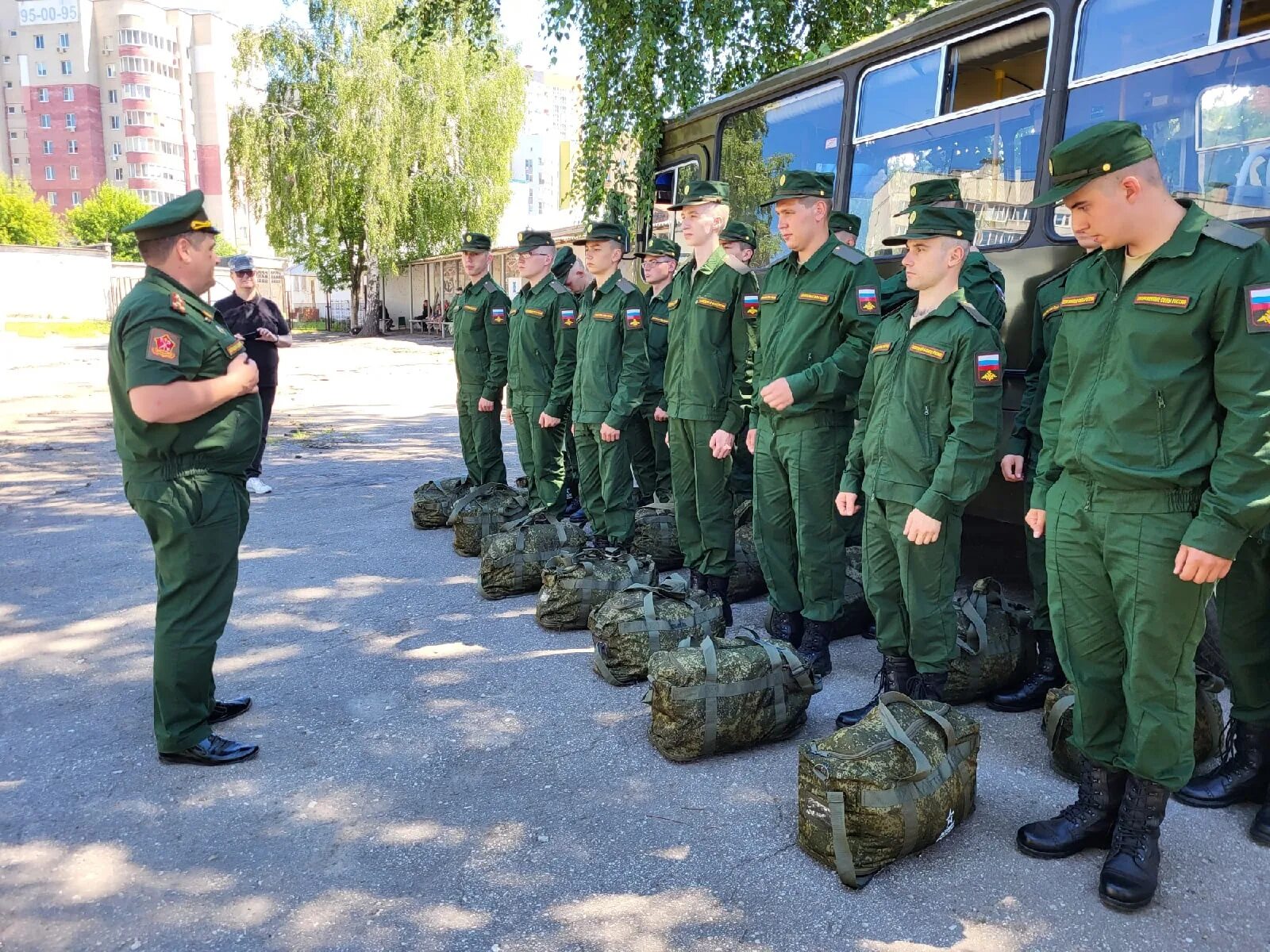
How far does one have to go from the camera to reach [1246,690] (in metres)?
2.89

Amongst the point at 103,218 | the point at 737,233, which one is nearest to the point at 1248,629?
the point at 737,233

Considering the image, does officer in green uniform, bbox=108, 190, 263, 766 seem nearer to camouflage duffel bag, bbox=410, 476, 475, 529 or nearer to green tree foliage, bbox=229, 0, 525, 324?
camouflage duffel bag, bbox=410, 476, 475, 529

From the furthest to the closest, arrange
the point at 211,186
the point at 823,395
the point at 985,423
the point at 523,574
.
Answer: the point at 211,186, the point at 523,574, the point at 823,395, the point at 985,423

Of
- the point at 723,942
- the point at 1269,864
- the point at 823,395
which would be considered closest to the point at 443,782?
the point at 723,942

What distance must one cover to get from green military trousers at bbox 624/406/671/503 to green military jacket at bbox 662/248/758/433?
134 centimetres

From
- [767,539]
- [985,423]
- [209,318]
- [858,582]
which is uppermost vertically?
[209,318]

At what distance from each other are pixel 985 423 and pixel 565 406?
3.57 metres

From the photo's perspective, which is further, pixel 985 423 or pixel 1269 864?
pixel 985 423

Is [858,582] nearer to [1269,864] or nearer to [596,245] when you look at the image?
[1269,864]

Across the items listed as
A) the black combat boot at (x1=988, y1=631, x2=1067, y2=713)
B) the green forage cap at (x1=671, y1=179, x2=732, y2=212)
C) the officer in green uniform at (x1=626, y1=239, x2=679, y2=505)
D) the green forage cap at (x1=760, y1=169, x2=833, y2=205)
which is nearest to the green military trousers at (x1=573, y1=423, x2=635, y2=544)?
the officer in green uniform at (x1=626, y1=239, x2=679, y2=505)

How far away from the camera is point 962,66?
4.33 meters

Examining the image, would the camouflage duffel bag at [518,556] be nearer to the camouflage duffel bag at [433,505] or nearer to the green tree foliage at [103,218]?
the camouflage duffel bag at [433,505]

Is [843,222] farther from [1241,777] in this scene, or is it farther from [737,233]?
[1241,777]

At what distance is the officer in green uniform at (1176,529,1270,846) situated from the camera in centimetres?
275
